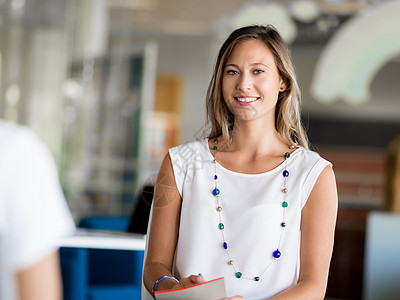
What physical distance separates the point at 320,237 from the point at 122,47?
450 cm

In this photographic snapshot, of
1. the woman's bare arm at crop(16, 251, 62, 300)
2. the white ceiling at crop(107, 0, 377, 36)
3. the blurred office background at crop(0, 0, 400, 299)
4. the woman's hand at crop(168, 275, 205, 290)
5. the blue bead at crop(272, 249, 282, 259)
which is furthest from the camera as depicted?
the white ceiling at crop(107, 0, 377, 36)

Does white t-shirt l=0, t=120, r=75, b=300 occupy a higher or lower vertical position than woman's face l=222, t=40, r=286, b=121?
lower

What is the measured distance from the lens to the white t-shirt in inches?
20.4

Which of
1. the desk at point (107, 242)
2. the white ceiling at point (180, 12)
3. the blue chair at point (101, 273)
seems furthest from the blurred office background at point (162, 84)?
the blue chair at point (101, 273)

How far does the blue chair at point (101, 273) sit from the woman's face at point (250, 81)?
1.80 metres

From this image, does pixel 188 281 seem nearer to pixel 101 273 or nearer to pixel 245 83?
pixel 245 83

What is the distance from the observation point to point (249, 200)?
1.42m

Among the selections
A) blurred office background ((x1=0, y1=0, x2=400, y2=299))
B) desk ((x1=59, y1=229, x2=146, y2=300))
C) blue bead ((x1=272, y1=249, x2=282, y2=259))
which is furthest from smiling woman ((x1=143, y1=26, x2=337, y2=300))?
blurred office background ((x1=0, y1=0, x2=400, y2=299))

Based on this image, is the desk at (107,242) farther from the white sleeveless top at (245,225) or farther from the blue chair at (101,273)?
the white sleeveless top at (245,225)

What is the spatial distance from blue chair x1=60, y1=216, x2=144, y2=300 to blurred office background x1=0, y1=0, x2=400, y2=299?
46 centimetres

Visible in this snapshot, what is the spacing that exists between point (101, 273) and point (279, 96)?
2126 mm

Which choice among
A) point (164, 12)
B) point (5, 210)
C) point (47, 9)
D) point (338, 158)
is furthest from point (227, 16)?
point (5, 210)

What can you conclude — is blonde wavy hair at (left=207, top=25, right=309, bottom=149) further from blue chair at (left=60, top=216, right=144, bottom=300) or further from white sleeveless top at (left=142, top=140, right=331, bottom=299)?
blue chair at (left=60, top=216, right=144, bottom=300)

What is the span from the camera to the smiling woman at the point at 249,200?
139 cm
